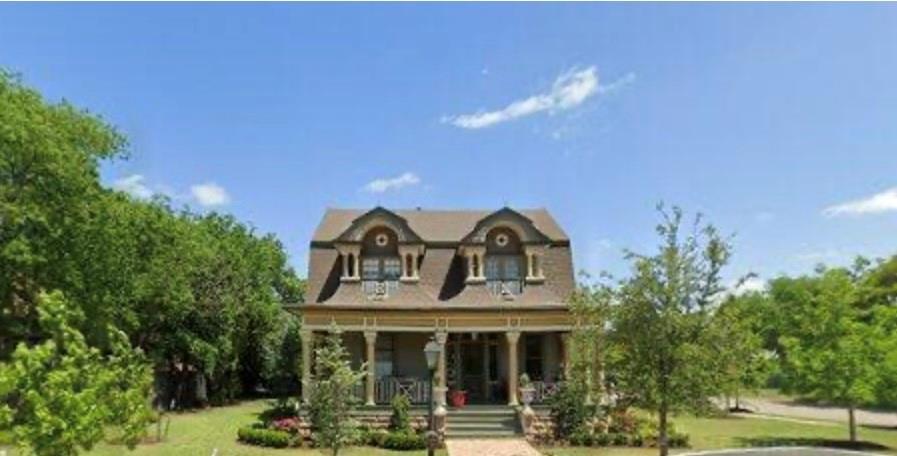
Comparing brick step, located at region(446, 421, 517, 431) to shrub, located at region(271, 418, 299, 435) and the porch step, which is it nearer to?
the porch step

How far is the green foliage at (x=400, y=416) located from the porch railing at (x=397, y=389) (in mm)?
1835

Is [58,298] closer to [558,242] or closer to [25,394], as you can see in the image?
[25,394]

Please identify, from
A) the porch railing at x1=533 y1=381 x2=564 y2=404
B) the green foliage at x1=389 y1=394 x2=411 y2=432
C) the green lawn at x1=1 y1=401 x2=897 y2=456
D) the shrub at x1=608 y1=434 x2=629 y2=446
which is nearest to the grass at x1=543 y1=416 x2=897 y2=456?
the green lawn at x1=1 y1=401 x2=897 y2=456

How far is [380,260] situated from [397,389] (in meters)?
5.40

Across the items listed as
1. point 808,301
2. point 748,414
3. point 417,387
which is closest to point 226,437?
point 417,387

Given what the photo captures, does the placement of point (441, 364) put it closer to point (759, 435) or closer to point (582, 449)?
point (582, 449)

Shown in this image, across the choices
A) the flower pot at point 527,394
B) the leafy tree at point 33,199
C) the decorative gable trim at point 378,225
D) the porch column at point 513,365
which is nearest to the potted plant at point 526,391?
the flower pot at point 527,394

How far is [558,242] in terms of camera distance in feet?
118

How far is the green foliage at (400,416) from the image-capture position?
29.3 meters

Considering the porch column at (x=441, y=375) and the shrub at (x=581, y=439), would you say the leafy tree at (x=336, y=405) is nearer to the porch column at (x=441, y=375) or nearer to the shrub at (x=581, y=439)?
the porch column at (x=441, y=375)

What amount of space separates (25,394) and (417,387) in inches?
843

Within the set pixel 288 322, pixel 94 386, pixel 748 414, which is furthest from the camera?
pixel 288 322

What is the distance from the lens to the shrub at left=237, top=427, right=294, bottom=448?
27.3 metres

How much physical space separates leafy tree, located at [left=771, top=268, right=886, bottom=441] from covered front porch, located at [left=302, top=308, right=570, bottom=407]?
8958mm
